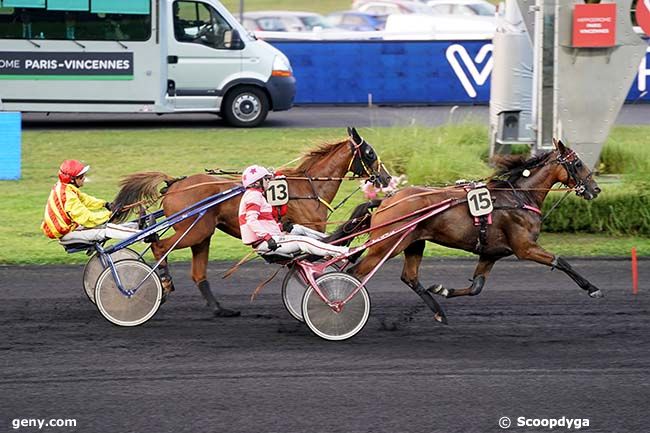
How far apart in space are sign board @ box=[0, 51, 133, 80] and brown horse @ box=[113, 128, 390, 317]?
9919 millimetres

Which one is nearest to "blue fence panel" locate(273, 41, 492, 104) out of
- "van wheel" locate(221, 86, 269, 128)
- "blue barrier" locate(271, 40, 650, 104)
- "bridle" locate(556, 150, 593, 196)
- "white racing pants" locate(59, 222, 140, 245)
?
"blue barrier" locate(271, 40, 650, 104)

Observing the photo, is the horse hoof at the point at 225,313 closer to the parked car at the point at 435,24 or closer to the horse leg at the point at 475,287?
the horse leg at the point at 475,287

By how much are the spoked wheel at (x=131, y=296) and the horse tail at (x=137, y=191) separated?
0.86 m

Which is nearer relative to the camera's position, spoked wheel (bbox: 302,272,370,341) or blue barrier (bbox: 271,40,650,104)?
spoked wheel (bbox: 302,272,370,341)

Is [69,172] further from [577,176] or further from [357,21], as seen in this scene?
[357,21]

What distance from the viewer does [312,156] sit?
985cm

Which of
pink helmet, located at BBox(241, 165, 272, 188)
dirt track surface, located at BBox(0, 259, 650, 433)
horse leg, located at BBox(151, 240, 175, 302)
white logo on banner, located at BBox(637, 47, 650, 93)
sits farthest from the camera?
white logo on banner, located at BBox(637, 47, 650, 93)

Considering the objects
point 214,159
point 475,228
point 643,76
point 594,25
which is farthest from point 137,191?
point 643,76

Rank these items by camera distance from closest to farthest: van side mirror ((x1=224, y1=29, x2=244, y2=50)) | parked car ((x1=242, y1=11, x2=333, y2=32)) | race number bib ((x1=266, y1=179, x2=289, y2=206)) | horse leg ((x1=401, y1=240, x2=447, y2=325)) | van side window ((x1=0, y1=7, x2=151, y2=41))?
horse leg ((x1=401, y1=240, x2=447, y2=325)), race number bib ((x1=266, y1=179, x2=289, y2=206)), van side window ((x1=0, y1=7, x2=151, y2=41)), van side mirror ((x1=224, y1=29, x2=244, y2=50)), parked car ((x1=242, y1=11, x2=333, y2=32))

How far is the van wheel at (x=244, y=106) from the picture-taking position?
65.9ft

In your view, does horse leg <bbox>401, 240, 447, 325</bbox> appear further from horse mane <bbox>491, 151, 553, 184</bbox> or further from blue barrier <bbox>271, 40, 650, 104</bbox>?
blue barrier <bbox>271, 40, 650, 104</bbox>

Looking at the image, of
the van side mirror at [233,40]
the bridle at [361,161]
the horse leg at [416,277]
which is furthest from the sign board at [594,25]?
the van side mirror at [233,40]

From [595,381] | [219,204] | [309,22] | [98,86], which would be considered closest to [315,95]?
[98,86]

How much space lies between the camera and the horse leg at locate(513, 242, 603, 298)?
868cm
